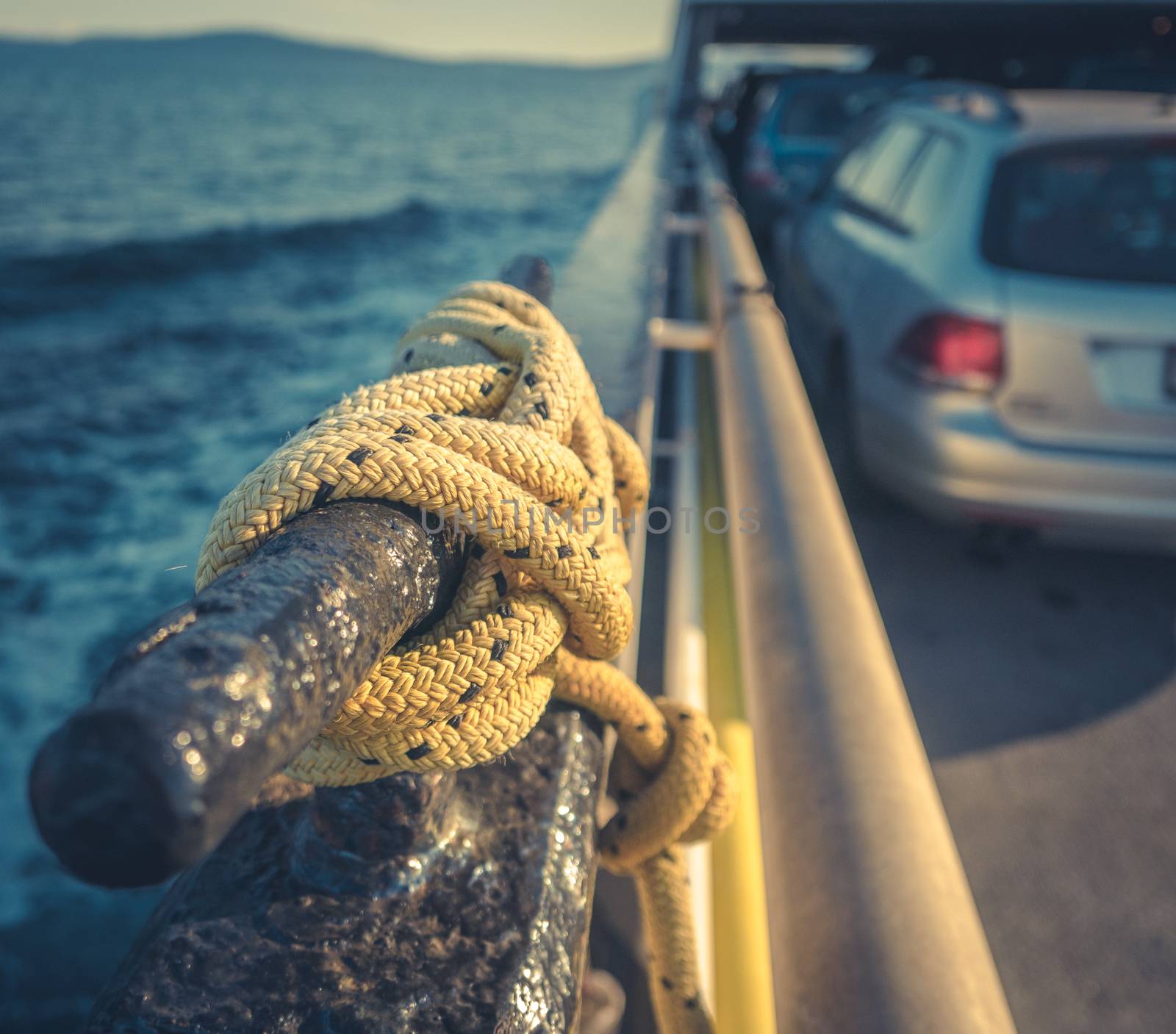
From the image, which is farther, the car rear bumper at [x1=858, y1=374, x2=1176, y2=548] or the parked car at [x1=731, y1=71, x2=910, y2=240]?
the parked car at [x1=731, y1=71, x2=910, y2=240]

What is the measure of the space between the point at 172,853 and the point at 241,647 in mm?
121

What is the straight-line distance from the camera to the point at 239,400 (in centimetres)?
888

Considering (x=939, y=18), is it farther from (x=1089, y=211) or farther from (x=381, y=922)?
(x=381, y=922)

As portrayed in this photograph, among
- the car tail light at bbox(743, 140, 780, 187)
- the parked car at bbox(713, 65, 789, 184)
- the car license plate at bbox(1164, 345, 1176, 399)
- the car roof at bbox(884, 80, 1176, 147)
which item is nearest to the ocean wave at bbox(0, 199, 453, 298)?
the parked car at bbox(713, 65, 789, 184)

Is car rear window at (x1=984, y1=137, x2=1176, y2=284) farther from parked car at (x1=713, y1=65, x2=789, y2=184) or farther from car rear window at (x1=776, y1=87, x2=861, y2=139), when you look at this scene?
parked car at (x1=713, y1=65, x2=789, y2=184)

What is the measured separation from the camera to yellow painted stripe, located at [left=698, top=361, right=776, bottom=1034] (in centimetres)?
131

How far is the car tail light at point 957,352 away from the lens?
283cm

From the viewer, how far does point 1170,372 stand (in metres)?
2.70

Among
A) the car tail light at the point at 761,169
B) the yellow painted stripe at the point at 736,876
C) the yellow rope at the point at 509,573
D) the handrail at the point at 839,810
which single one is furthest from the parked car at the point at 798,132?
the yellow rope at the point at 509,573

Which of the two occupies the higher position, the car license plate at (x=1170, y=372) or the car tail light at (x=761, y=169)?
the car tail light at (x=761, y=169)

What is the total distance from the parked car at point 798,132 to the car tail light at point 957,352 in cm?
545

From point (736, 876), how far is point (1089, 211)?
9.43ft

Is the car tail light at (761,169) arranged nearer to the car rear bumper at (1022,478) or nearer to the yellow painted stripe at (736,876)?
the car rear bumper at (1022,478)

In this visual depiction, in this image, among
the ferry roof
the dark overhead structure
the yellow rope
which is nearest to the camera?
the yellow rope
